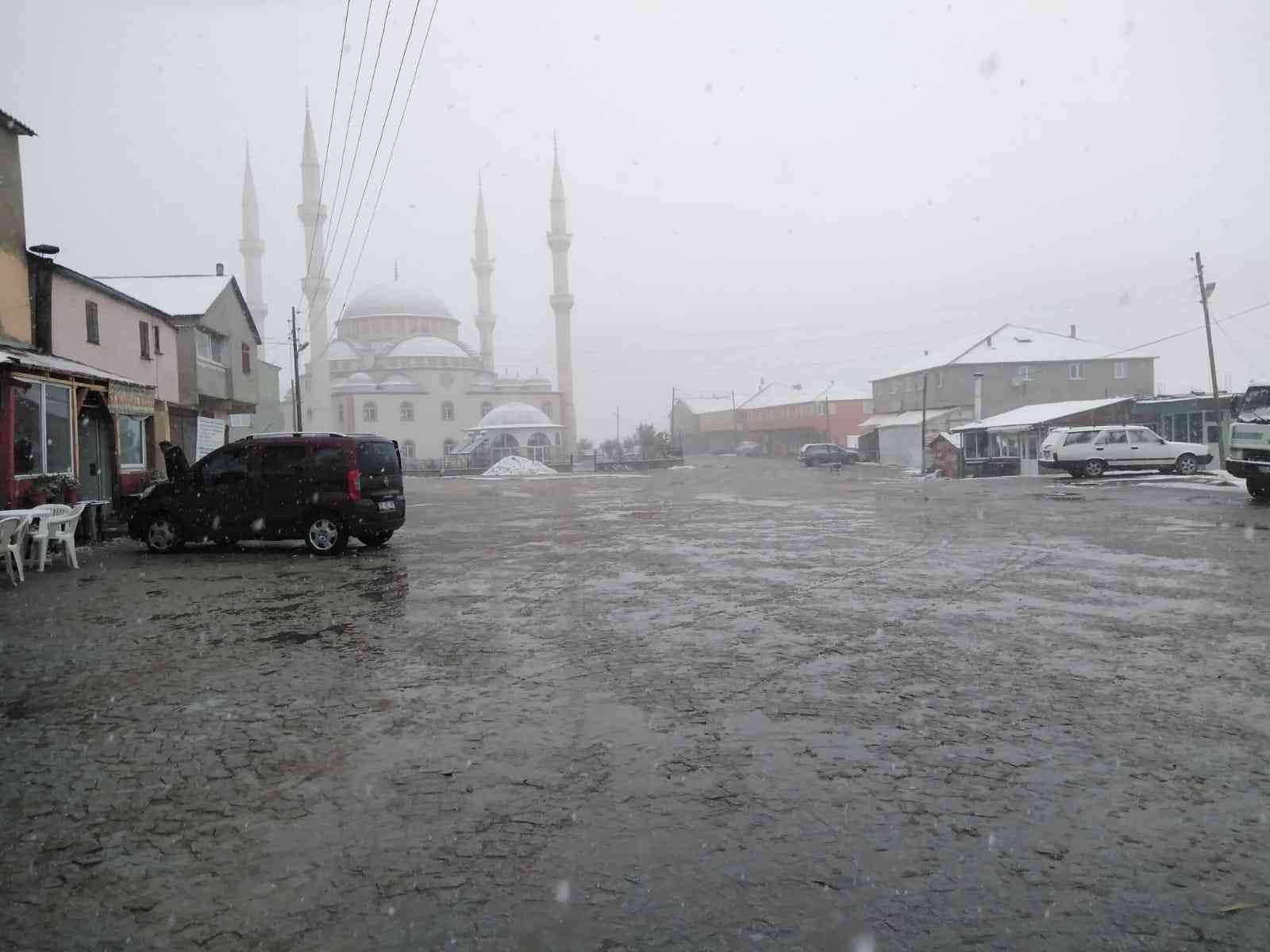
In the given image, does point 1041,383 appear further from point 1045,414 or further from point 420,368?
point 420,368

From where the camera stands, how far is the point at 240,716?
5.42m

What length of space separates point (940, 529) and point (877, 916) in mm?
13465

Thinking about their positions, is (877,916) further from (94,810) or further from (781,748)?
(94,810)

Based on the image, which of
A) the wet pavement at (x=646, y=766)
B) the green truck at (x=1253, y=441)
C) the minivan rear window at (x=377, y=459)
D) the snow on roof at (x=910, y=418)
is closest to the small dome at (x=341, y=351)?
the snow on roof at (x=910, y=418)

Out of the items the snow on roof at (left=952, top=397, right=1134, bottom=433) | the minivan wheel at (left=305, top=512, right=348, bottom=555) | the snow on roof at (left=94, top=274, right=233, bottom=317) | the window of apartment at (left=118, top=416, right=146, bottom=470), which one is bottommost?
the minivan wheel at (left=305, top=512, right=348, bottom=555)

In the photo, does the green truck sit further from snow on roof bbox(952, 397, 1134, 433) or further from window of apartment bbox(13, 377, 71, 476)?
snow on roof bbox(952, 397, 1134, 433)

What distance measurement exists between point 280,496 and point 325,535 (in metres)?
0.93

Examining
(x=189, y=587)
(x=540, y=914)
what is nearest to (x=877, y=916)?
(x=540, y=914)

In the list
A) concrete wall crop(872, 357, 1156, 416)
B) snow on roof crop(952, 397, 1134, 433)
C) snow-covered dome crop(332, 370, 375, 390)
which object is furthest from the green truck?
snow-covered dome crop(332, 370, 375, 390)

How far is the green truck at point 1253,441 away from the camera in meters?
19.5

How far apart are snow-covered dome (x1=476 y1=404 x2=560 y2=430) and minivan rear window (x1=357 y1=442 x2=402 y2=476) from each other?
63.3 meters

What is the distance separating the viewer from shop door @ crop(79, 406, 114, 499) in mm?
18844

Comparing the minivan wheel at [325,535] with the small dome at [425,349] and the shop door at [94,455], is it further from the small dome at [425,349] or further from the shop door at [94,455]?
the small dome at [425,349]

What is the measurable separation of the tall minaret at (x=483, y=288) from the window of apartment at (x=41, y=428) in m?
79.9
